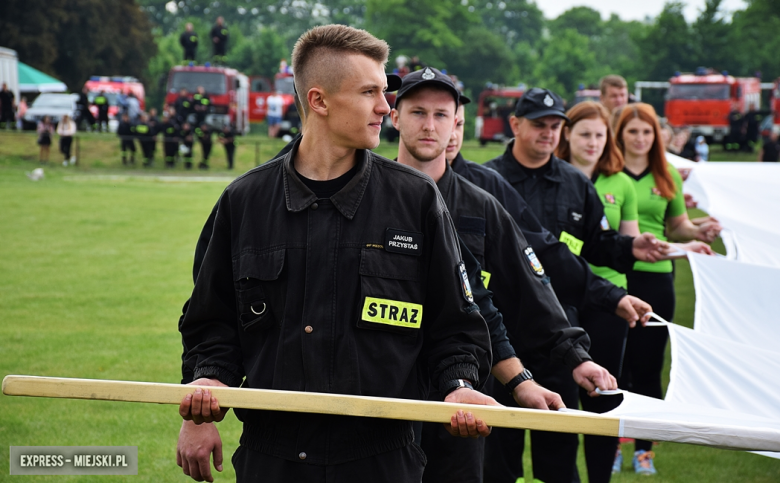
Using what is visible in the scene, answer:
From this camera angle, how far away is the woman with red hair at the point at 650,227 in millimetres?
5746

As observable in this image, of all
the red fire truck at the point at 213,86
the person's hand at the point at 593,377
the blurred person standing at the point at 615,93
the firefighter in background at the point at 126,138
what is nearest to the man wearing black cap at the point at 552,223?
the person's hand at the point at 593,377

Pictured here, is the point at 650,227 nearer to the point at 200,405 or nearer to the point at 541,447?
the point at 541,447

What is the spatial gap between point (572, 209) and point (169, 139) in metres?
25.4

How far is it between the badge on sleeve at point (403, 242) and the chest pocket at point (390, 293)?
0.02 meters

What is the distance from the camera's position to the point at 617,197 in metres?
5.60

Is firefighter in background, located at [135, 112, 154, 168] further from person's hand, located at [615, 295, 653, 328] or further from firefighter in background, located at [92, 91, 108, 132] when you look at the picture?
person's hand, located at [615, 295, 653, 328]

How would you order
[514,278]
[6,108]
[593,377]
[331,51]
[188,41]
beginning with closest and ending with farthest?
[331,51], [593,377], [514,278], [6,108], [188,41]

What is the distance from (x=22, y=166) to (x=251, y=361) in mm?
27219

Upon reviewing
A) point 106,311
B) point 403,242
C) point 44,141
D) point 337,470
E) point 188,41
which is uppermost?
point 188,41

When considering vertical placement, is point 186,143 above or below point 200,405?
below

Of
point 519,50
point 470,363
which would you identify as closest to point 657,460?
point 470,363

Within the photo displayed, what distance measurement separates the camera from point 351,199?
8.70 ft

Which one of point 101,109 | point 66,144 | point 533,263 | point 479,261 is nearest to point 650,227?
point 533,263

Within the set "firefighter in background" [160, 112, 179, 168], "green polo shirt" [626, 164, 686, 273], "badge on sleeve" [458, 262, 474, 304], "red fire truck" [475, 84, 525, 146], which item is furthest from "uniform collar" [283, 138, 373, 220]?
"red fire truck" [475, 84, 525, 146]
